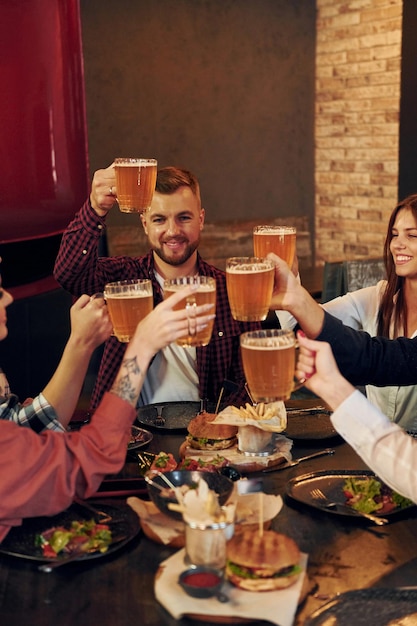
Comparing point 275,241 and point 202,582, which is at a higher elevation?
point 275,241

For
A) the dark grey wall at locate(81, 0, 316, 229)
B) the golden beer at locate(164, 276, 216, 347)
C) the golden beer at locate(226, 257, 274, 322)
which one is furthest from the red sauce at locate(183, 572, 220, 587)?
the dark grey wall at locate(81, 0, 316, 229)

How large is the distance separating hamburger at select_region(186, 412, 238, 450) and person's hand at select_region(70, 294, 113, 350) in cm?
45

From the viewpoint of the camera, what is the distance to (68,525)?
206 centimetres

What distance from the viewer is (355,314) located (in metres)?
3.67

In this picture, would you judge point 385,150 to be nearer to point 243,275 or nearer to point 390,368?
point 390,368

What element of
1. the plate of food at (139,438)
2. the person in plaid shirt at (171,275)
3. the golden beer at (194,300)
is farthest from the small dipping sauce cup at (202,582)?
the person in plaid shirt at (171,275)

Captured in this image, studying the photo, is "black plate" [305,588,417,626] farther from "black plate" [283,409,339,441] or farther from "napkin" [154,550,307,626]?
"black plate" [283,409,339,441]

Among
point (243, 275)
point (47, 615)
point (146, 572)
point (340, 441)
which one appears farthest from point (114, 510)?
point (340, 441)

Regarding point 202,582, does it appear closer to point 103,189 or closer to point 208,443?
point 208,443

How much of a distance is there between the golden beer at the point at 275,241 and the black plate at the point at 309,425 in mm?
580

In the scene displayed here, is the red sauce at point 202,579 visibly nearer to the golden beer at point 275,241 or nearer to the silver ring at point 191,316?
the silver ring at point 191,316

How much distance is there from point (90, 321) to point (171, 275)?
1322 mm

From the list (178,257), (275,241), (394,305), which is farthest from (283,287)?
(394,305)

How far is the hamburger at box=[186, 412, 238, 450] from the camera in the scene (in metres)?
2.56
